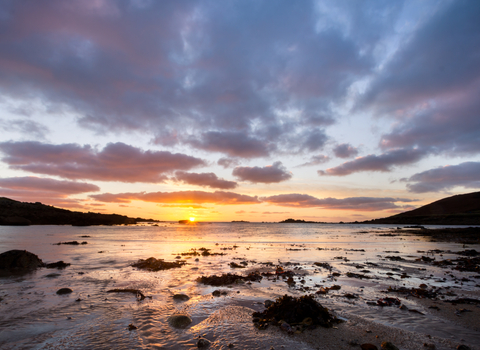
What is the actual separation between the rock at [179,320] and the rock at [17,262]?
1518 centimetres

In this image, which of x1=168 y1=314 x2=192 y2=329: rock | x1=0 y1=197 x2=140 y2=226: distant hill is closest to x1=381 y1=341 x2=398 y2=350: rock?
x1=168 y1=314 x2=192 y2=329: rock

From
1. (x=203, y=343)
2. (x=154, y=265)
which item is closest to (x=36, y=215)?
(x=154, y=265)

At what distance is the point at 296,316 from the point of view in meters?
7.81

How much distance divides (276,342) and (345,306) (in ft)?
14.4

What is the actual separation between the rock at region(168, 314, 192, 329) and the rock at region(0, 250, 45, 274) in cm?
1518

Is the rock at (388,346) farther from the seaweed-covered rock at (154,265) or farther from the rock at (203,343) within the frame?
the seaweed-covered rock at (154,265)

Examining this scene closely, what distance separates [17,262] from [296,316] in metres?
20.3

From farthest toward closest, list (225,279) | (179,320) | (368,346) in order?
(225,279)
(179,320)
(368,346)

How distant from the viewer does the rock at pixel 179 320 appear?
303 inches

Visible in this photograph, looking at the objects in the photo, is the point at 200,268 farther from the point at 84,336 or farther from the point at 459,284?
the point at 459,284

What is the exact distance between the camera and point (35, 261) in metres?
17.7

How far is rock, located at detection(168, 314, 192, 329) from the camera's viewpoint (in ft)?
25.3

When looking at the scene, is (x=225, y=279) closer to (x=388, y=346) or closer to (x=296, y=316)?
(x=296, y=316)

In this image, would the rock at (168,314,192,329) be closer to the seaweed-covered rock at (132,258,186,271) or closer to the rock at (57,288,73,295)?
the rock at (57,288,73,295)
